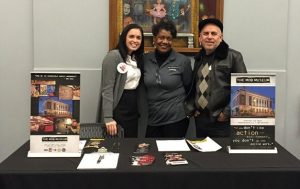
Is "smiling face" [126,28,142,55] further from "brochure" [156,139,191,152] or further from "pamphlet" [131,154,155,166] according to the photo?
"pamphlet" [131,154,155,166]

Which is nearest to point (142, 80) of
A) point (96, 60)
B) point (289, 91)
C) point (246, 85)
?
point (96, 60)

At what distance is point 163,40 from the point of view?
2.85m

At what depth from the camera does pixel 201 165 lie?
1712 mm

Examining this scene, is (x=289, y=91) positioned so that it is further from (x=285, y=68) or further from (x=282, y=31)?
(x=282, y=31)

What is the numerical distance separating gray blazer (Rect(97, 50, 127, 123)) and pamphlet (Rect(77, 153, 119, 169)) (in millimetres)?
853

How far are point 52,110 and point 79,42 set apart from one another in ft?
4.72

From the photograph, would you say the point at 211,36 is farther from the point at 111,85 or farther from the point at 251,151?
the point at 251,151

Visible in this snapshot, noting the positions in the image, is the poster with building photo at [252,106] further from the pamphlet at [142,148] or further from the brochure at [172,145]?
the pamphlet at [142,148]

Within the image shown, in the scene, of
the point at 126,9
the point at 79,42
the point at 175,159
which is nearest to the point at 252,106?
the point at 175,159

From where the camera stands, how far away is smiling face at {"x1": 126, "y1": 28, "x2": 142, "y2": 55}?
2.80 m

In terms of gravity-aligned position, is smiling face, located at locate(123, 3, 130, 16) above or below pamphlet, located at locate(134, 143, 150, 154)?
above

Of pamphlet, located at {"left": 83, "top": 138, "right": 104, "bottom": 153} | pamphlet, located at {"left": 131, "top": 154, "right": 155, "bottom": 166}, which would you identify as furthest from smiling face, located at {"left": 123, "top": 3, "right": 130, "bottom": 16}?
pamphlet, located at {"left": 131, "top": 154, "right": 155, "bottom": 166}

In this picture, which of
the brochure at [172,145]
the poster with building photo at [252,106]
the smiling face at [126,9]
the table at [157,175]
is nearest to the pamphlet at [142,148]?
the brochure at [172,145]

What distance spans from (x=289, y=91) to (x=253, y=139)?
1609mm
